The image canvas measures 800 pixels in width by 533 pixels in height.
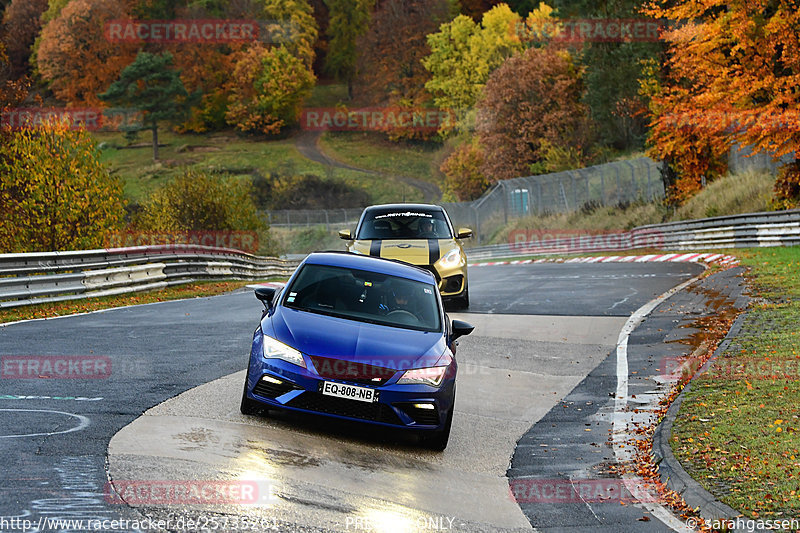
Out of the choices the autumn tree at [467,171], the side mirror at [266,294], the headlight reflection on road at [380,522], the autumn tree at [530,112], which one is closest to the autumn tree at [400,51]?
the autumn tree at [467,171]

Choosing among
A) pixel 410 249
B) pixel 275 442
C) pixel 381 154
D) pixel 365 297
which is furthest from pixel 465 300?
pixel 381 154

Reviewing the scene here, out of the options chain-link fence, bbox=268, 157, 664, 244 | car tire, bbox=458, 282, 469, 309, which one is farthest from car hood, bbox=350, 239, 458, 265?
chain-link fence, bbox=268, 157, 664, 244

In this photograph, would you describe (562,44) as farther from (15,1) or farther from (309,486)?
(15,1)

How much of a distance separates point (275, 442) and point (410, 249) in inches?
387

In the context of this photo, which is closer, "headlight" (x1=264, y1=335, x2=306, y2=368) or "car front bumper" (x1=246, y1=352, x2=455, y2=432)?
"car front bumper" (x1=246, y1=352, x2=455, y2=432)

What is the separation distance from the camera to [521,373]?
1303 centimetres

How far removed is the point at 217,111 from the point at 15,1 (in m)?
50.7

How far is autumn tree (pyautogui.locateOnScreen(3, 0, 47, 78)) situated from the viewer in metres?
143

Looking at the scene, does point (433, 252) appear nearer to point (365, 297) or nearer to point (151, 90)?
point (365, 297)

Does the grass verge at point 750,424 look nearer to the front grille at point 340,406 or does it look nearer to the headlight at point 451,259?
the front grille at point 340,406

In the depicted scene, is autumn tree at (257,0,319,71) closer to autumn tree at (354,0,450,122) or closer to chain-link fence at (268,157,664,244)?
autumn tree at (354,0,450,122)

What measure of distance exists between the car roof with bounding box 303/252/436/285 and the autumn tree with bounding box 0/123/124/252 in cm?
2098

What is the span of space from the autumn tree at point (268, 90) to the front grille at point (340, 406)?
356 ft

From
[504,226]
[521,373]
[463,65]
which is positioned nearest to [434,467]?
[521,373]
